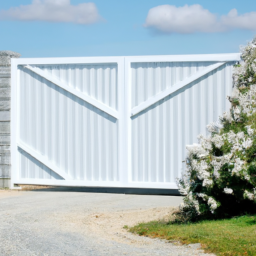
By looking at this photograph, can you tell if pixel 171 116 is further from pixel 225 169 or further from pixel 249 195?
pixel 249 195

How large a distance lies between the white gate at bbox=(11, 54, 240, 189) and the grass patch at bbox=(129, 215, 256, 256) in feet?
10.9

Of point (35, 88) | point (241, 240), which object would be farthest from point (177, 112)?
point (241, 240)

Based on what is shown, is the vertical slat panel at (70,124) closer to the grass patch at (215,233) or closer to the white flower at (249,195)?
A: the grass patch at (215,233)

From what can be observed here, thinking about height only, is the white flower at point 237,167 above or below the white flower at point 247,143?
below

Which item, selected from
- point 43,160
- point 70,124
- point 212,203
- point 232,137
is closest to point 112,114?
point 70,124

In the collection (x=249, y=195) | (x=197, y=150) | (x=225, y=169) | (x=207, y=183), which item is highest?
(x=197, y=150)

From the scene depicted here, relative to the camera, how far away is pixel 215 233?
652 centimetres

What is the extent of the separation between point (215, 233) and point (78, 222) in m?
2.23

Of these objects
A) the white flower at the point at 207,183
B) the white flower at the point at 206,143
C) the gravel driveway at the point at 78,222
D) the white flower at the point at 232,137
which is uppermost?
the white flower at the point at 232,137

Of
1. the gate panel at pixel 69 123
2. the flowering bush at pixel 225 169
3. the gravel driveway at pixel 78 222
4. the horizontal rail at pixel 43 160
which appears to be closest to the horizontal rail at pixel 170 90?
the gate panel at pixel 69 123

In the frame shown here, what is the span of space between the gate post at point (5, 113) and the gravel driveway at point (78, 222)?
2.18 feet

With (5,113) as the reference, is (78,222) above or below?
below

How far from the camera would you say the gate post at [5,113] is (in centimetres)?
1161

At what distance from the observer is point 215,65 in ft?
34.1
